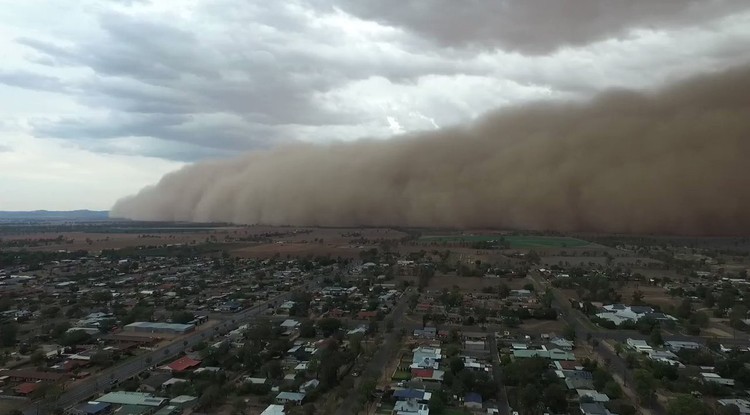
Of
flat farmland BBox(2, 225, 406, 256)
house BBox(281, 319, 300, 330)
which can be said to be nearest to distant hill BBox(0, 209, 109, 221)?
flat farmland BBox(2, 225, 406, 256)

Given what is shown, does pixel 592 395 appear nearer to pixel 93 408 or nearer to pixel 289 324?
pixel 289 324

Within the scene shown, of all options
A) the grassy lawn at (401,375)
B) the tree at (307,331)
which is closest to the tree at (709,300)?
the grassy lawn at (401,375)

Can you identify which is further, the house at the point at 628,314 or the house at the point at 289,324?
the house at the point at 628,314

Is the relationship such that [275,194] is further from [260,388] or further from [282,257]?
[260,388]

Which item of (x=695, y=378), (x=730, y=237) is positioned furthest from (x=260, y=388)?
(x=730, y=237)

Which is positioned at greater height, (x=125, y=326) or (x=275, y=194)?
(x=275, y=194)

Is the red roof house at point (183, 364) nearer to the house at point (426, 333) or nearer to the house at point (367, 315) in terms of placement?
the house at point (367, 315)

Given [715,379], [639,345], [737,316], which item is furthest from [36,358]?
[737,316]
